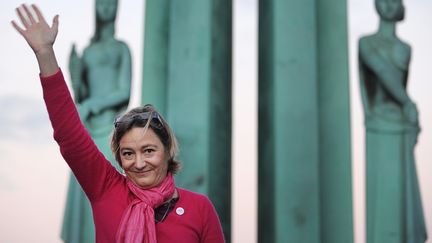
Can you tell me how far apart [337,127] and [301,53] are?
0.41 meters

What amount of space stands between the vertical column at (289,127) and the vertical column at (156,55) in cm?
58

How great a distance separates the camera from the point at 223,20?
276cm

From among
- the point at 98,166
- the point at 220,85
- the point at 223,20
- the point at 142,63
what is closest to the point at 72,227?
the point at 142,63

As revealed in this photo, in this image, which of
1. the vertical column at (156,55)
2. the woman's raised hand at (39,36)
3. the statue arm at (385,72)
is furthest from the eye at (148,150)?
the statue arm at (385,72)

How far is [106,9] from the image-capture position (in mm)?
3492

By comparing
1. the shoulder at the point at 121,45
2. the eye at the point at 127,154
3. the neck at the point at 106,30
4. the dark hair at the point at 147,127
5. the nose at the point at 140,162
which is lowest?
the nose at the point at 140,162

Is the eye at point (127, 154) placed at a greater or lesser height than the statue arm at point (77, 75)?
lesser

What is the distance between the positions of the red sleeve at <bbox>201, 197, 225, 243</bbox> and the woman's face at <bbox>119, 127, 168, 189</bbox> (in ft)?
0.34

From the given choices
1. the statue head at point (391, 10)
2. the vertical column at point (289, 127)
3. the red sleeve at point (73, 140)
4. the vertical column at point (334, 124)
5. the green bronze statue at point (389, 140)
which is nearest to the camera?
the red sleeve at point (73, 140)

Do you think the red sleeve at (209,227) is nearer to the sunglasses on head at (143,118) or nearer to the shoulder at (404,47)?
the sunglasses on head at (143,118)

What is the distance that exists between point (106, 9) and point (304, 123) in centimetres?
154

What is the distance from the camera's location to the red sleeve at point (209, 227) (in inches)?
41.6

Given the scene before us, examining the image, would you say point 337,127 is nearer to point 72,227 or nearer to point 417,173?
point 417,173

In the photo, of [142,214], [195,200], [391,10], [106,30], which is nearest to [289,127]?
[391,10]
